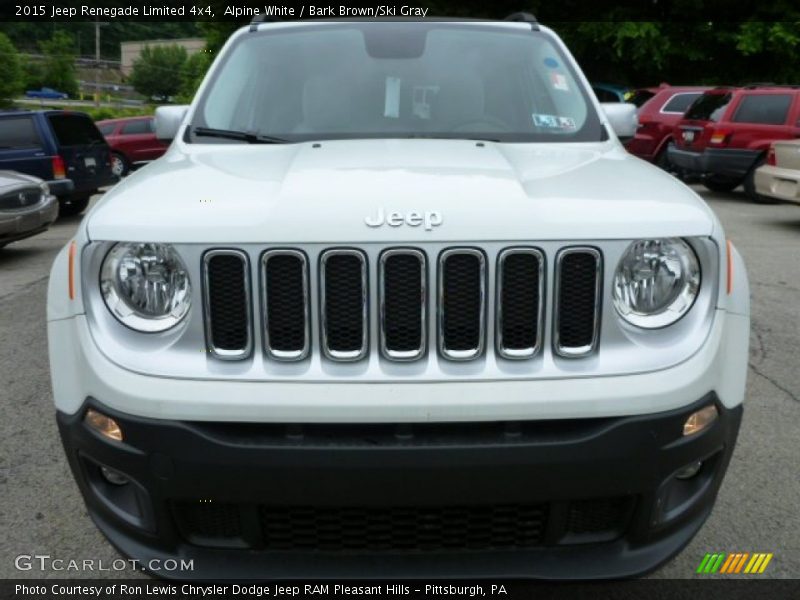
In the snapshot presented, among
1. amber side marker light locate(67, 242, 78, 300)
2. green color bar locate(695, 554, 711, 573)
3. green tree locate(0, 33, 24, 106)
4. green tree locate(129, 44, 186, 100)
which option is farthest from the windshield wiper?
green tree locate(129, 44, 186, 100)

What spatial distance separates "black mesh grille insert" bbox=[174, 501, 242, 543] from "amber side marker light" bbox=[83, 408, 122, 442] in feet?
0.72

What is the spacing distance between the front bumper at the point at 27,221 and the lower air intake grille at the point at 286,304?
7763mm

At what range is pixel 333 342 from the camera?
2.07m

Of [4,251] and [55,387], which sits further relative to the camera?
[4,251]

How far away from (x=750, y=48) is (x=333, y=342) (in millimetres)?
23247

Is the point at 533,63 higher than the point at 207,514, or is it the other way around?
the point at 533,63

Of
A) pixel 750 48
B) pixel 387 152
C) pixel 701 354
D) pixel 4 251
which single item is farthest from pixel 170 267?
pixel 750 48

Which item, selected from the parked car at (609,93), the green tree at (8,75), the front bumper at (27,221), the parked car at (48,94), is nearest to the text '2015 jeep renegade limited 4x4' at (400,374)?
the front bumper at (27,221)

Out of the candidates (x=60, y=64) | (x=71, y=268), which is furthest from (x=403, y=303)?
(x=60, y=64)

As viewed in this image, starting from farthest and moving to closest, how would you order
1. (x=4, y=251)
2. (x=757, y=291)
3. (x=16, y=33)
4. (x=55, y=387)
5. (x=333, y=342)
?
(x=16, y=33) → (x=4, y=251) → (x=757, y=291) → (x=55, y=387) → (x=333, y=342)

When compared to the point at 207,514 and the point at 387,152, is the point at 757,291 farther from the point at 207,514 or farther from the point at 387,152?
the point at 207,514

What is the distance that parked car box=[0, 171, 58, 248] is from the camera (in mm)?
8945

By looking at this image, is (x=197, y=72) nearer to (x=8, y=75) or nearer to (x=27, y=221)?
(x=8, y=75)

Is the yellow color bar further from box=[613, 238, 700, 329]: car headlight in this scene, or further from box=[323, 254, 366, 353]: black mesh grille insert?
box=[323, 254, 366, 353]: black mesh grille insert
